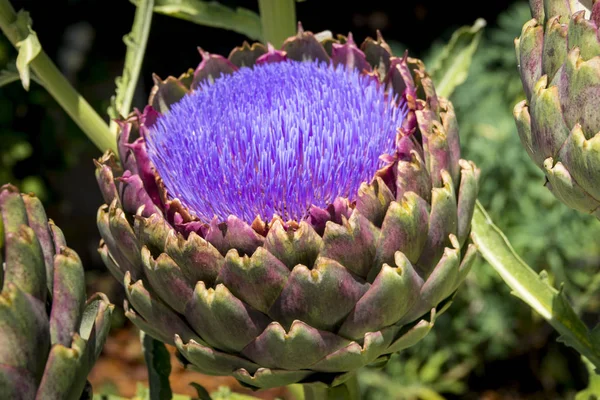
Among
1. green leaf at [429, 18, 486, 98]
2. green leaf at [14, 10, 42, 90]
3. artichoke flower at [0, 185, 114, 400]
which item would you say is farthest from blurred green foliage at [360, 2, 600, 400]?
artichoke flower at [0, 185, 114, 400]

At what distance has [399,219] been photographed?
2.54ft

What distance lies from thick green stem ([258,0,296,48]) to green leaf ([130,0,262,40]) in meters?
0.04

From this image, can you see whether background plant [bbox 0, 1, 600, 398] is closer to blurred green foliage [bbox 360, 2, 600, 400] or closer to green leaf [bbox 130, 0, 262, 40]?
blurred green foliage [bbox 360, 2, 600, 400]

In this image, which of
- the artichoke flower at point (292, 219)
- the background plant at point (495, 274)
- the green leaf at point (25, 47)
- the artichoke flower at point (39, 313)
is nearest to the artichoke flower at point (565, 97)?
the artichoke flower at point (292, 219)

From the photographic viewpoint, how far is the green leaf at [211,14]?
3.71 feet

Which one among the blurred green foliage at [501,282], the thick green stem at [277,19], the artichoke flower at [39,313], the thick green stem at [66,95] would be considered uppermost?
the thick green stem at [277,19]

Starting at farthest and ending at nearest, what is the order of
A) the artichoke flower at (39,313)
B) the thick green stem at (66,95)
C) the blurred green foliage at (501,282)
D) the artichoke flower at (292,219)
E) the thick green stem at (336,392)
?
the blurred green foliage at (501,282) → the thick green stem at (66,95) → the thick green stem at (336,392) → the artichoke flower at (292,219) → the artichoke flower at (39,313)

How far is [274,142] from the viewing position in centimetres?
85

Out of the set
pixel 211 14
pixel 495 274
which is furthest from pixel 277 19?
pixel 495 274

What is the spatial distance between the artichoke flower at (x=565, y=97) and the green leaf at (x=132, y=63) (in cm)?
50

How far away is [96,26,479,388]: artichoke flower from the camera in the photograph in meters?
0.77

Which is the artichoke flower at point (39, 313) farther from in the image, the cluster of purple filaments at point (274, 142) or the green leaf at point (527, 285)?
the green leaf at point (527, 285)

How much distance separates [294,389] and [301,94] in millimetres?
366

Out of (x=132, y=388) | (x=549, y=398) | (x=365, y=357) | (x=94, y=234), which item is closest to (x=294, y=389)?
(x=365, y=357)
